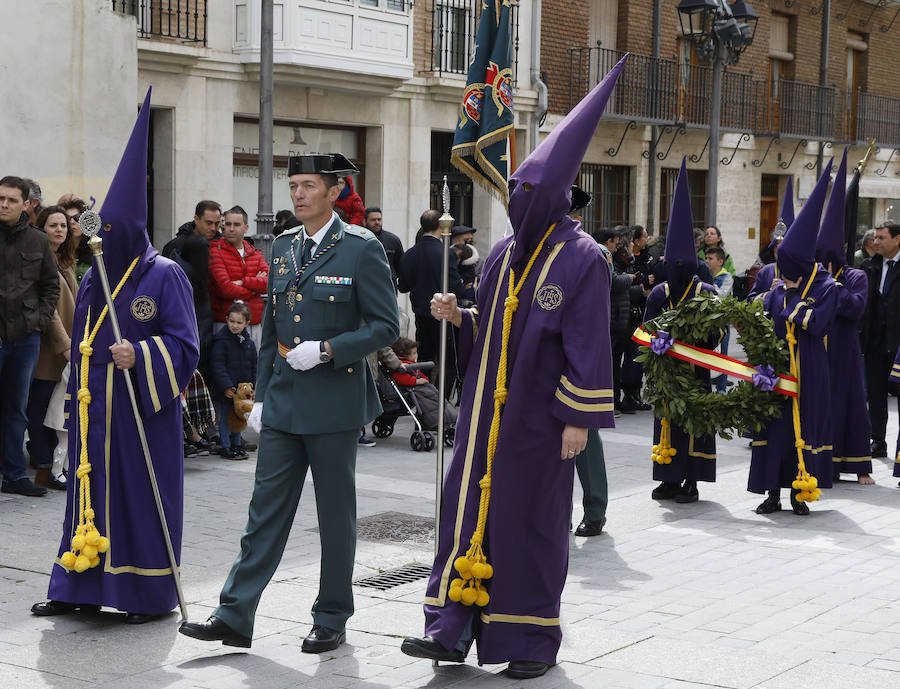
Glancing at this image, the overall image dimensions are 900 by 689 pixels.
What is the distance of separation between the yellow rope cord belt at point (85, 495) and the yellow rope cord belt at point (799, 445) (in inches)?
192

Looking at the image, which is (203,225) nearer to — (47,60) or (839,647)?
(47,60)

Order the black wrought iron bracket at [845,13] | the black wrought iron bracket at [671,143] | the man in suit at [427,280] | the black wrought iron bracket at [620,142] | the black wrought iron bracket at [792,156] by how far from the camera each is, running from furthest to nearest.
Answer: the black wrought iron bracket at [845,13]
the black wrought iron bracket at [792,156]
the black wrought iron bracket at [671,143]
the black wrought iron bracket at [620,142]
the man in suit at [427,280]

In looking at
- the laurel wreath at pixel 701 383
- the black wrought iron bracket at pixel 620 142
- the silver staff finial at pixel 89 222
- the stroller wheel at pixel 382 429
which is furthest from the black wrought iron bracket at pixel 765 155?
the silver staff finial at pixel 89 222

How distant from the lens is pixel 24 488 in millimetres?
9039

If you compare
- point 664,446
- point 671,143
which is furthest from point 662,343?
point 671,143

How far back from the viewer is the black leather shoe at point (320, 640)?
570cm

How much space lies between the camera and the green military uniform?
570cm

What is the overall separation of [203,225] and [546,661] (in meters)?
6.31

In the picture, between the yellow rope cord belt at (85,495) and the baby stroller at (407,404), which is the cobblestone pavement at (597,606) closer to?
the yellow rope cord belt at (85,495)

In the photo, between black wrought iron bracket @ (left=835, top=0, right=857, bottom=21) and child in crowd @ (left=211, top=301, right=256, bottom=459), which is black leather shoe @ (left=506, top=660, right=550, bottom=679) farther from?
black wrought iron bracket @ (left=835, top=0, right=857, bottom=21)

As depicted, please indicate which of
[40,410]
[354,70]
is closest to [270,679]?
[40,410]

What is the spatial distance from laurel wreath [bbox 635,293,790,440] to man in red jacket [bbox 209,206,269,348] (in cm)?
338

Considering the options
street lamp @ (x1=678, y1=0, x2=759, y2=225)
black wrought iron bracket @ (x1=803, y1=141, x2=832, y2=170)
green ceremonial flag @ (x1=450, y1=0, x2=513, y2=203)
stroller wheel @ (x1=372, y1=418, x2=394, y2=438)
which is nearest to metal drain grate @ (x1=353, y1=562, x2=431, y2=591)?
green ceremonial flag @ (x1=450, y1=0, x2=513, y2=203)

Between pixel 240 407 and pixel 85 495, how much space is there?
4438 millimetres
